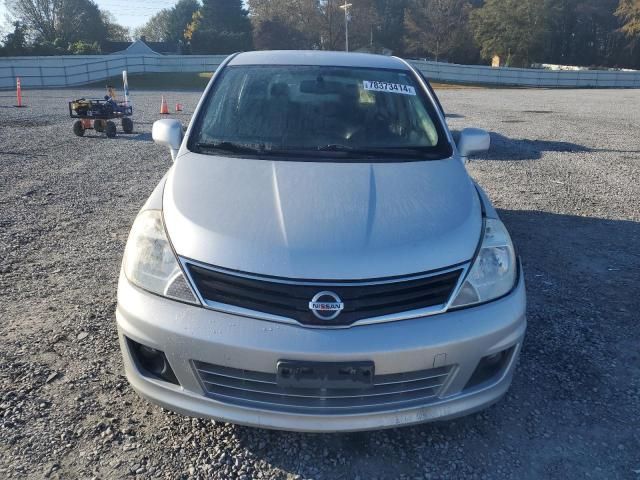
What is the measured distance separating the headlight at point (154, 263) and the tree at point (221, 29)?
171 ft

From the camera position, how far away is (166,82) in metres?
32.0

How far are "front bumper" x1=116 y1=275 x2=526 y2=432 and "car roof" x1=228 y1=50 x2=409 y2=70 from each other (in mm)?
2292

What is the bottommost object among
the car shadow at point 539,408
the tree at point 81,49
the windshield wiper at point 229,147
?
the car shadow at point 539,408

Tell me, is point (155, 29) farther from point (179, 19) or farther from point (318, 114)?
point (318, 114)

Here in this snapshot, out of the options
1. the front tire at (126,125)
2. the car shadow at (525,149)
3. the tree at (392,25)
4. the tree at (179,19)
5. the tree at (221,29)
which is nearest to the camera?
the car shadow at (525,149)

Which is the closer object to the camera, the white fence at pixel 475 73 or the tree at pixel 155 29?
the white fence at pixel 475 73

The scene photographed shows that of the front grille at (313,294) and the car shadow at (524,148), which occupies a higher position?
the front grille at (313,294)

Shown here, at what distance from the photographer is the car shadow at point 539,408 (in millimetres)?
2484

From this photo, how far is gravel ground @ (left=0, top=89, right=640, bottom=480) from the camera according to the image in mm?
2463

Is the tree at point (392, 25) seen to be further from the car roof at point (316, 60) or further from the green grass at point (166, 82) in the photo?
the car roof at point (316, 60)

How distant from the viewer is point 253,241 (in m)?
2.41

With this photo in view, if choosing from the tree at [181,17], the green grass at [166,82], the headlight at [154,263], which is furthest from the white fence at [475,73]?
the tree at [181,17]

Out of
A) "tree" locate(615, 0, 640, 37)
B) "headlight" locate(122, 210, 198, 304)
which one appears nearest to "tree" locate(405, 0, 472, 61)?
"tree" locate(615, 0, 640, 37)

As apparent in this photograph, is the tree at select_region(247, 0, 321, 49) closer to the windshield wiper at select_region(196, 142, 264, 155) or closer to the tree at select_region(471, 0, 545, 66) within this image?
the tree at select_region(471, 0, 545, 66)
